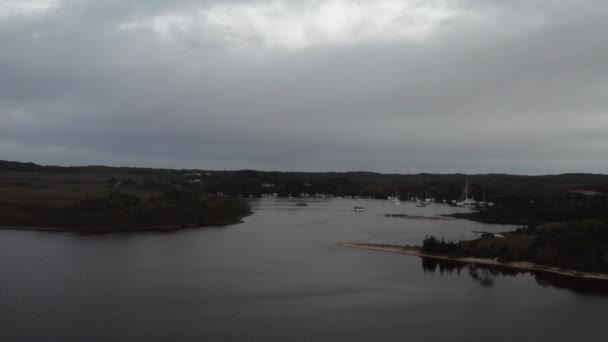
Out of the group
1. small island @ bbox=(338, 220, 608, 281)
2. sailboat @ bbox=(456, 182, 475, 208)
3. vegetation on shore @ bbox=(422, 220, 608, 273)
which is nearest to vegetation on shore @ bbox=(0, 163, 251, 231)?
small island @ bbox=(338, 220, 608, 281)

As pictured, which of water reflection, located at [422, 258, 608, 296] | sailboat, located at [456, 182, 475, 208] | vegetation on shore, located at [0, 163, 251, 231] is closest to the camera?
water reflection, located at [422, 258, 608, 296]

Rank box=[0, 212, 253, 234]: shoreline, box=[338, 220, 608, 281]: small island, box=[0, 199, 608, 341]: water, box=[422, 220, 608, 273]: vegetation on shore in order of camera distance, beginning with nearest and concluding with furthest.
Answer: box=[0, 199, 608, 341]: water → box=[338, 220, 608, 281]: small island → box=[422, 220, 608, 273]: vegetation on shore → box=[0, 212, 253, 234]: shoreline

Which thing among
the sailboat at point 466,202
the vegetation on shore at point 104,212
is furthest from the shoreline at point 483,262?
the sailboat at point 466,202

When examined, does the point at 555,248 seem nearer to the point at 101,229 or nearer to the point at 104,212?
the point at 101,229

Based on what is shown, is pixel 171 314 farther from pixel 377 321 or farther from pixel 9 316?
pixel 377 321

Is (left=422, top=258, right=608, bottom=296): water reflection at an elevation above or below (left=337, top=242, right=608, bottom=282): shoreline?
below

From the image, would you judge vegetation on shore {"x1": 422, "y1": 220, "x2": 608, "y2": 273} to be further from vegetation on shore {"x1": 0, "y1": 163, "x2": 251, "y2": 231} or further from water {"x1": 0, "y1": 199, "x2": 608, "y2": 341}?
vegetation on shore {"x1": 0, "y1": 163, "x2": 251, "y2": 231}
